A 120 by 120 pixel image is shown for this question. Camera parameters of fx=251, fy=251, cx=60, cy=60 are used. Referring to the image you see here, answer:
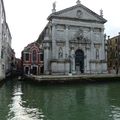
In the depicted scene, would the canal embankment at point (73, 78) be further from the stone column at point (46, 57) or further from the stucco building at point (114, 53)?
the stucco building at point (114, 53)

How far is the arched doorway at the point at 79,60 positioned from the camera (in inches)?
2087

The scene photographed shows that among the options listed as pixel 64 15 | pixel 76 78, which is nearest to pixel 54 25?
pixel 64 15

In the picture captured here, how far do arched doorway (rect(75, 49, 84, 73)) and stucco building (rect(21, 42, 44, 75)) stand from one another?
Result: 7.64 m

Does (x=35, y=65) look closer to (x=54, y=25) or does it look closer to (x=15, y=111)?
(x=54, y=25)

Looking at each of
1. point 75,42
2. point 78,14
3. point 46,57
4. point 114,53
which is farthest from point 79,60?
point 114,53

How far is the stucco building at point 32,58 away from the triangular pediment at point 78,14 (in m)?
8.20

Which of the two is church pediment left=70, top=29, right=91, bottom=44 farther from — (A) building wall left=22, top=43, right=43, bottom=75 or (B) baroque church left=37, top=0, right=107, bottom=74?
(A) building wall left=22, top=43, right=43, bottom=75

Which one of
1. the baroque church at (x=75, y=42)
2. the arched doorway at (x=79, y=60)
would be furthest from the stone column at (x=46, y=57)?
the arched doorway at (x=79, y=60)

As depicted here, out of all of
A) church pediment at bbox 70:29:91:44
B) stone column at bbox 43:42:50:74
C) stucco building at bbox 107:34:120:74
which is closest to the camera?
stone column at bbox 43:42:50:74

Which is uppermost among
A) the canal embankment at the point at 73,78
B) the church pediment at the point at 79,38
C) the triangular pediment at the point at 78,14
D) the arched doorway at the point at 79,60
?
the triangular pediment at the point at 78,14

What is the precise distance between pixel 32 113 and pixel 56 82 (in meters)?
22.1

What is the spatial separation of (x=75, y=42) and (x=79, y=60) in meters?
4.03

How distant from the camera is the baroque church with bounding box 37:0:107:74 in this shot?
50.5 meters

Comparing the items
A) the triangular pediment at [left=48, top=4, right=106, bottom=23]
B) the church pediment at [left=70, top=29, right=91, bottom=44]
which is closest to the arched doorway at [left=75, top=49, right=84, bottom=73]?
the church pediment at [left=70, top=29, right=91, bottom=44]
